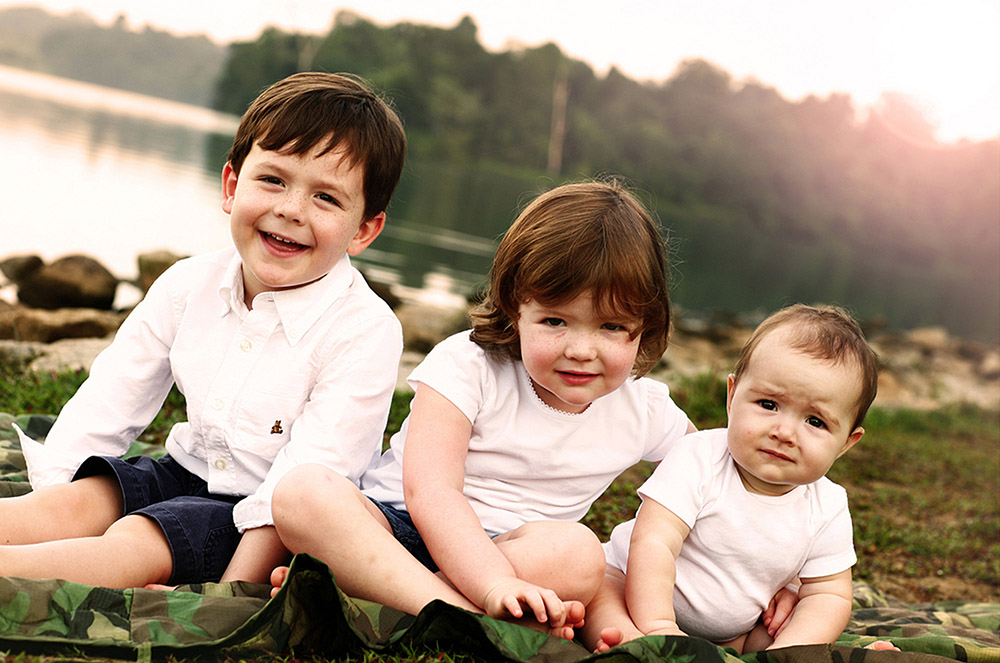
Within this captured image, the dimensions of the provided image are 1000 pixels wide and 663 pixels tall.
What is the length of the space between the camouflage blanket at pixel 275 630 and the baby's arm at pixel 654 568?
0.56ft

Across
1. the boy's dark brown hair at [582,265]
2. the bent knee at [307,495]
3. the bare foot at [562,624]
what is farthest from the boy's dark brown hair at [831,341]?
the bent knee at [307,495]

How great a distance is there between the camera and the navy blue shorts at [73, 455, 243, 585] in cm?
210

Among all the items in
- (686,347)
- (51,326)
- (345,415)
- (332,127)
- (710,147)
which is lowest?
(686,347)

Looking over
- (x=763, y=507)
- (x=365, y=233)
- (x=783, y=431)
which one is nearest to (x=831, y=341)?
(x=783, y=431)

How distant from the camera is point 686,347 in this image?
10562mm

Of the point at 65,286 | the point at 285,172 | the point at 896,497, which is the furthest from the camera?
the point at 65,286

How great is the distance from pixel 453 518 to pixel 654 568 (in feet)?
1.54

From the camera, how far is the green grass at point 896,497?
140 inches

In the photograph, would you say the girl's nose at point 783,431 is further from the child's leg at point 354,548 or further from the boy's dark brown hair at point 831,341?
the child's leg at point 354,548

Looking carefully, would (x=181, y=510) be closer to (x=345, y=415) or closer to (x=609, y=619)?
(x=345, y=415)

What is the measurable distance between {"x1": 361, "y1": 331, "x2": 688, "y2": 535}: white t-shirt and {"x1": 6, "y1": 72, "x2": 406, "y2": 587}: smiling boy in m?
0.18

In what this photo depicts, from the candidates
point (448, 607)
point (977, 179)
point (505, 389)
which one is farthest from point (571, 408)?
point (977, 179)

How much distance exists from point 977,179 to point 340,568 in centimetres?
4779

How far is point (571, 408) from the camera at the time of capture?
2275 millimetres
